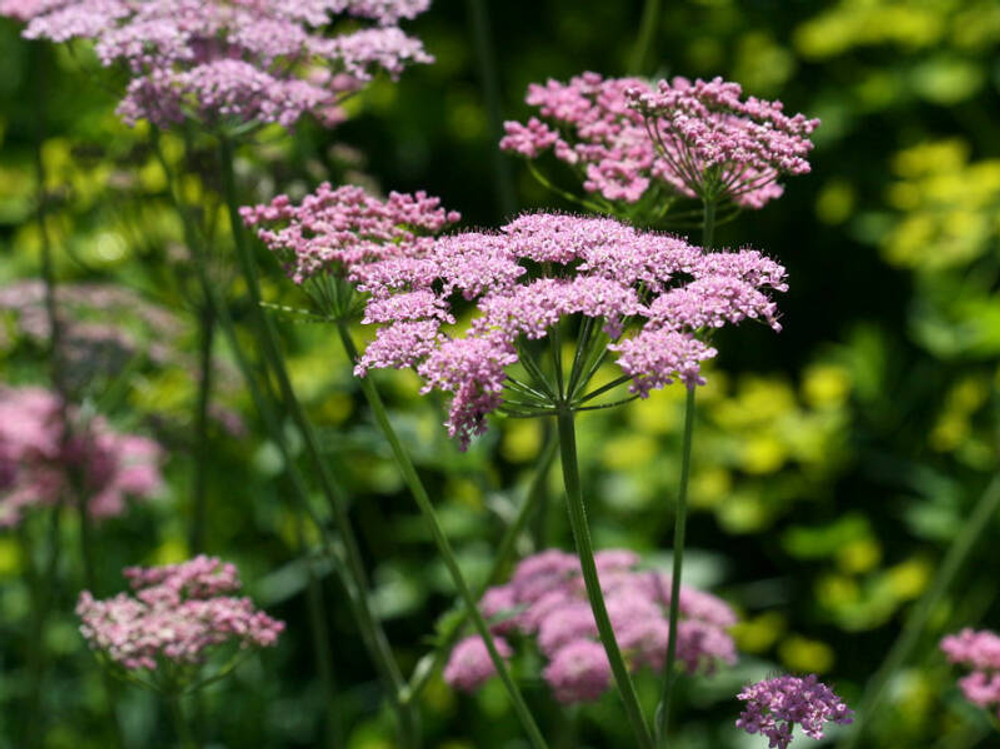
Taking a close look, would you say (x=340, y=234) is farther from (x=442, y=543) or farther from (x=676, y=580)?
(x=676, y=580)

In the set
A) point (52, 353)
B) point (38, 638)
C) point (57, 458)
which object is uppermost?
point (52, 353)

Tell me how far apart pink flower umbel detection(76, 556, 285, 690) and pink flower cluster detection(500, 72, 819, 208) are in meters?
1.19

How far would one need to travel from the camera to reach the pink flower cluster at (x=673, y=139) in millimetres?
2520

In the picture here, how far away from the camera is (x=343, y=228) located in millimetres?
2652

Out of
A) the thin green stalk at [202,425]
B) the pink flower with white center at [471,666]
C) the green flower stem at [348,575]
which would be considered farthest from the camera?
the thin green stalk at [202,425]

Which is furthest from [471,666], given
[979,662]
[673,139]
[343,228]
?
[673,139]

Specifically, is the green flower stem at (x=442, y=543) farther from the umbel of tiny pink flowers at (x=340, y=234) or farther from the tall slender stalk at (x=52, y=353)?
the tall slender stalk at (x=52, y=353)

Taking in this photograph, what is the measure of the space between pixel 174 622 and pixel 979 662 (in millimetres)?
1808

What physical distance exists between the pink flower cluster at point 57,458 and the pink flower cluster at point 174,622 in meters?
1.12

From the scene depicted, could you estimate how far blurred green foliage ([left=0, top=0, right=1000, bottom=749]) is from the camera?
19.1 ft

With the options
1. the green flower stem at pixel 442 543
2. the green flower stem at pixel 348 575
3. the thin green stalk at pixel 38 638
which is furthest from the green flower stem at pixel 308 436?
the thin green stalk at pixel 38 638

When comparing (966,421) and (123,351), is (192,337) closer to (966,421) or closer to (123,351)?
(123,351)

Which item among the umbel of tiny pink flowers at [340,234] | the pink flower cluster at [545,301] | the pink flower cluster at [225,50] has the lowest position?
the pink flower cluster at [545,301]

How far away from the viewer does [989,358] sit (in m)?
6.23
